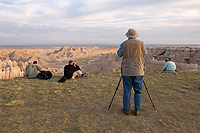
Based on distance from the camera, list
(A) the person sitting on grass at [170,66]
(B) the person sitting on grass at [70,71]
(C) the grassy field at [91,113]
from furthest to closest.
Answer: (A) the person sitting on grass at [170,66], (B) the person sitting on grass at [70,71], (C) the grassy field at [91,113]

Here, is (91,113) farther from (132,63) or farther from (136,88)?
(132,63)

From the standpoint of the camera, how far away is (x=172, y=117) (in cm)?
384

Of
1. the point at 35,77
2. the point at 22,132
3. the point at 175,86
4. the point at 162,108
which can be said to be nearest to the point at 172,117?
the point at 162,108

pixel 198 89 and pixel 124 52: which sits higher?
pixel 124 52

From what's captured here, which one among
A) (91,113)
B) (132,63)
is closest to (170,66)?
(132,63)

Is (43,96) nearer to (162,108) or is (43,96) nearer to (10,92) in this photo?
(10,92)

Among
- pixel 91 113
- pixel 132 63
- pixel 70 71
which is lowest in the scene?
pixel 91 113

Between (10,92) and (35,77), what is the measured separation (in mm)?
3423

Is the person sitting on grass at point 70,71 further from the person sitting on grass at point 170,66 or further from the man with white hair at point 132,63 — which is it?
the person sitting on grass at point 170,66

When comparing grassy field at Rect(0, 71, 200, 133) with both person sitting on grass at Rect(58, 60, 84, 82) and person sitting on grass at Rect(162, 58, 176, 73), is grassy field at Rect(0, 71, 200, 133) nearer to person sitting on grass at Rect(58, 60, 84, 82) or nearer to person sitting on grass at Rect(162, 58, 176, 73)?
person sitting on grass at Rect(58, 60, 84, 82)

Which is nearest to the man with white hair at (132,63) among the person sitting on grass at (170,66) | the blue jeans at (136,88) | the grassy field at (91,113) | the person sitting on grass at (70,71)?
the blue jeans at (136,88)

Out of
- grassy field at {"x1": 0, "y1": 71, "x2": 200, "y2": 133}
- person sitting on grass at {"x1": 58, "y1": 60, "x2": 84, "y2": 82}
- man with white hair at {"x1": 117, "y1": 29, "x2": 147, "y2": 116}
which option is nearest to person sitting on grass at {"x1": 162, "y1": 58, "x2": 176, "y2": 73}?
grassy field at {"x1": 0, "y1": 71, "x2": 200, "y2": 133}

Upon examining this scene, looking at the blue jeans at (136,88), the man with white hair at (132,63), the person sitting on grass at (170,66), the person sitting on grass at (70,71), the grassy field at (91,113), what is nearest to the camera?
the grassy field at (91,113)

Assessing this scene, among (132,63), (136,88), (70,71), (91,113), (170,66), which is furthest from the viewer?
(170,66)
